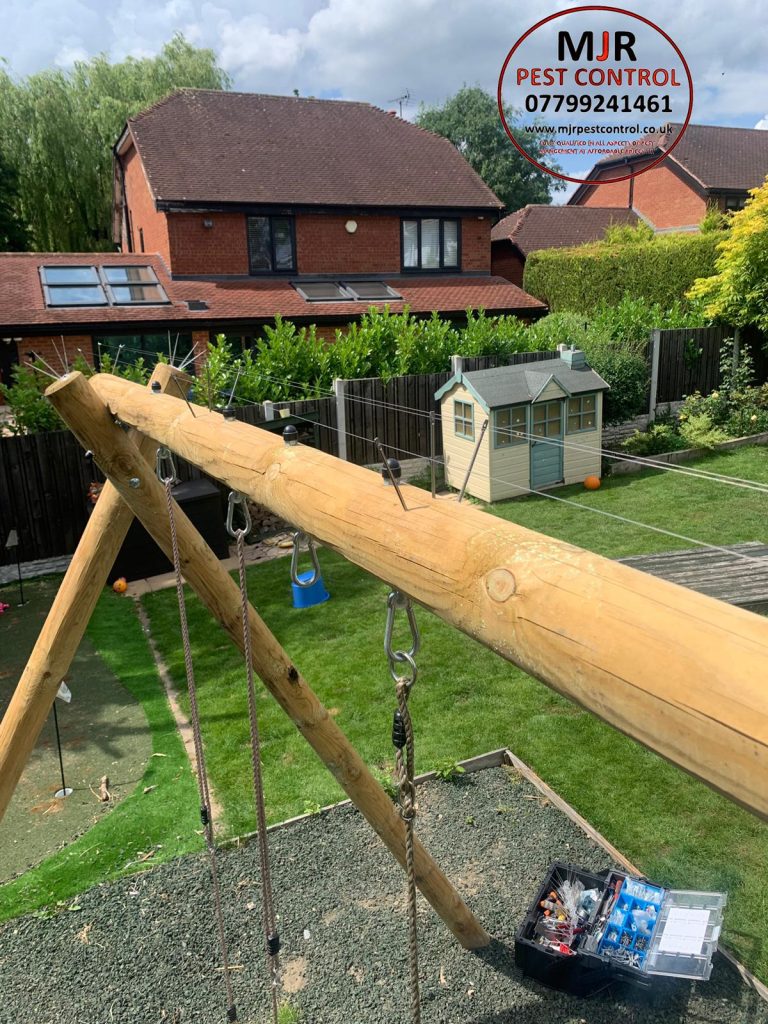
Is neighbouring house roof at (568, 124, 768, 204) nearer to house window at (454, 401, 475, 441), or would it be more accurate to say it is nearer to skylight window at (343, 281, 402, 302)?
skylight window at (343, 281, 402, 302)

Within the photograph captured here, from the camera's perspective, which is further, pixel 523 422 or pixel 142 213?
pixel 142 213

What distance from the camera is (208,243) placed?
21.4 meters

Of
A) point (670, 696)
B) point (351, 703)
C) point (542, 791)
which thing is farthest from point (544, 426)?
point (670, 696)

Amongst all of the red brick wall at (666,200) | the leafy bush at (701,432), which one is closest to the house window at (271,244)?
the leafy bush at (701,432)

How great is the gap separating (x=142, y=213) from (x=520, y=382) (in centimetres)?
1581

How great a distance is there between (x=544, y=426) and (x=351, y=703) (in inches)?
329

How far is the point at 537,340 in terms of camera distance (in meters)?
17.1

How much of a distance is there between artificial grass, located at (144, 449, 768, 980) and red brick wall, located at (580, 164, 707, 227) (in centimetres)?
2541

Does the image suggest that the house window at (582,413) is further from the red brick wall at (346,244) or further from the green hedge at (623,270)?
the red brick wall at (346,244)

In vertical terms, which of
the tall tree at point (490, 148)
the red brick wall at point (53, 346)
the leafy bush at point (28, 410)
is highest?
the tall tree at point (490, 148)

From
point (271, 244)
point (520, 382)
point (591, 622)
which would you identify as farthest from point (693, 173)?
point (591, 622)

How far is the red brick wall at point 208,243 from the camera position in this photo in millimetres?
20938

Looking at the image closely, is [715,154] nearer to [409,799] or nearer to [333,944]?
[333,944]

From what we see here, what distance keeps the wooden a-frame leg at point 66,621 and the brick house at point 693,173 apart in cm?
3025
